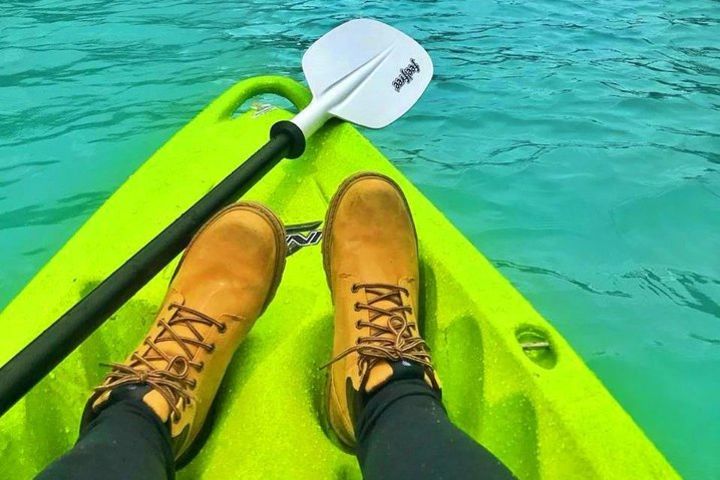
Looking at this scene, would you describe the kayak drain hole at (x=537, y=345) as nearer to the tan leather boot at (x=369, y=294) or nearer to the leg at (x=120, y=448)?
the tan leather boot at (x=369, y=294)

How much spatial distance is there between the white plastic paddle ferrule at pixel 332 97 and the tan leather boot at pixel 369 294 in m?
0.40

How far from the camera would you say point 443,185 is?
2.36 metres

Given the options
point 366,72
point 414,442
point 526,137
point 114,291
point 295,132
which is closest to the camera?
point 414,442

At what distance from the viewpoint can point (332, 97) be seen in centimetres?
186

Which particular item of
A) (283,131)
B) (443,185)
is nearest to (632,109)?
(443,185)

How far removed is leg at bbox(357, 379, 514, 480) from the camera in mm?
817

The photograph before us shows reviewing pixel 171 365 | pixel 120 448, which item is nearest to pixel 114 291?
pixel 171 365

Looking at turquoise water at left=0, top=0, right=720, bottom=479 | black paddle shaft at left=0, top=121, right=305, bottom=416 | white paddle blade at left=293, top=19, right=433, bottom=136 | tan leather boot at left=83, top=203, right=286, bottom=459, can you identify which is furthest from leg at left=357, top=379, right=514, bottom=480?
white paddle blade at left=293, top=19, right=433, bottom=136

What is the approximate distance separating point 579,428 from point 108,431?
0.64 metres

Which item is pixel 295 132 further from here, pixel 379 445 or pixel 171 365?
pixel 379 445

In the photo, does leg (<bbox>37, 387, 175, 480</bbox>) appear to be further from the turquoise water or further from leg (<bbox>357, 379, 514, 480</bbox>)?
the turquoise water

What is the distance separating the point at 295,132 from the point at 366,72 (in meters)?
0.56

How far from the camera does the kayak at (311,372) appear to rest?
100cm

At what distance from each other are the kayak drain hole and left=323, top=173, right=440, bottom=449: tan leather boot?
17 cm
